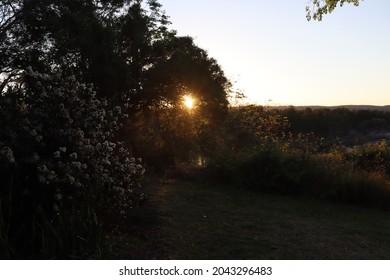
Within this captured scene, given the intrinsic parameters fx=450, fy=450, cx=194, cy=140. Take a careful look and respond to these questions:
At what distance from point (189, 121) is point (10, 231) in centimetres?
1246

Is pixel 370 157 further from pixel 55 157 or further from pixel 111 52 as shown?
pixel 55 157

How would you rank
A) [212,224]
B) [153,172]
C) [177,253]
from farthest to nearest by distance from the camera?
1. [153,172]
2. [212,224]
3. [177,253]

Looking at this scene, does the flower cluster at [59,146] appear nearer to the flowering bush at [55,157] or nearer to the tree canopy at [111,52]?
the flowering bush at [55,157]

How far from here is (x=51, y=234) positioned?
5441mm

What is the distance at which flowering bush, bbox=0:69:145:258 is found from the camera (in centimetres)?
604

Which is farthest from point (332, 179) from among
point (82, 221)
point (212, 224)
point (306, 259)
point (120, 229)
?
point (82, 221)

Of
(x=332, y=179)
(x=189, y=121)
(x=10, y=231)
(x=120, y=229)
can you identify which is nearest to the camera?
(x=10, y=231)

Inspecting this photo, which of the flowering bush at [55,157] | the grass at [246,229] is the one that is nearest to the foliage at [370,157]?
the grass at [246,229]

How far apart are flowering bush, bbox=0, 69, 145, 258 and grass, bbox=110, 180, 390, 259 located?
2.07 feet

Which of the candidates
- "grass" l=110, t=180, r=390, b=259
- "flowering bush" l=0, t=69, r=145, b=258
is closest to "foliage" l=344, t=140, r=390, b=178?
"grass" l=110, t=180, r=390, b=259

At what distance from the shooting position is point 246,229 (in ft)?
25.7

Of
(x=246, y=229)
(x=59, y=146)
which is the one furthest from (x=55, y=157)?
(x=246, y=229)
